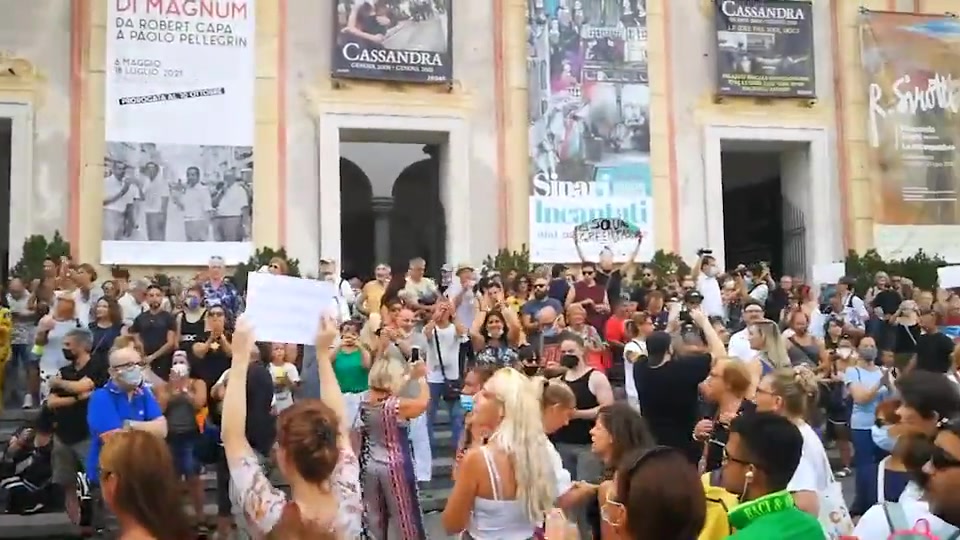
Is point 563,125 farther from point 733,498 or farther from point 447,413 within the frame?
point 733,498

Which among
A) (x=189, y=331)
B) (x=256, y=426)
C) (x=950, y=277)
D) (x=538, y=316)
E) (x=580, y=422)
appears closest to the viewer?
(x=580, y=422)

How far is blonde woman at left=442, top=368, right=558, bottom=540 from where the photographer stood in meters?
4.31

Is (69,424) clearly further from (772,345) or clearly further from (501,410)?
(772,345)

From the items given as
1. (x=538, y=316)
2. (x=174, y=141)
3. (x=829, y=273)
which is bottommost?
(x=538, y=316)

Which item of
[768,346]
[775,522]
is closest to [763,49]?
[768,346]

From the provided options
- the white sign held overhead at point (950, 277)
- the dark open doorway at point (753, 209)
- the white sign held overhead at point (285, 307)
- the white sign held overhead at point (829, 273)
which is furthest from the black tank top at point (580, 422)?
the dark open doorway at point (753, 209)

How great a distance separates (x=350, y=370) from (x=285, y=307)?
4161 mm

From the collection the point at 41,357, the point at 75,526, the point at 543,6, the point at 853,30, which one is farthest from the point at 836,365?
the point at 853,30

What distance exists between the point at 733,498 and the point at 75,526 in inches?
237

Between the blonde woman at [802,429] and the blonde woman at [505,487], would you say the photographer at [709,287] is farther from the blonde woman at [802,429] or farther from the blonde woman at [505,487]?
the blonde woman at [505,487]

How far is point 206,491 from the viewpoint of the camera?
9.64 m

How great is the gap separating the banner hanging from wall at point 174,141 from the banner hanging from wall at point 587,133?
5110mm

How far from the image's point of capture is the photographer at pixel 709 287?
1529cm

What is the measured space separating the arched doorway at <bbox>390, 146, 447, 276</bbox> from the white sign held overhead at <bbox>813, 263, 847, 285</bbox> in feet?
22.3
